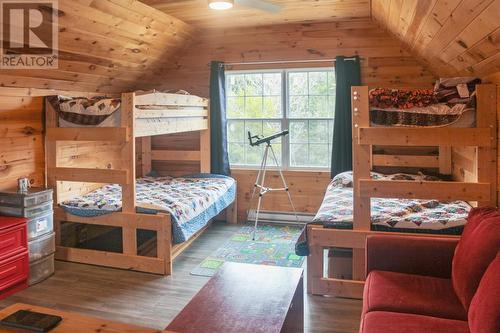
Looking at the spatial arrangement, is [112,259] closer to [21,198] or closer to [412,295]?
[21,198]

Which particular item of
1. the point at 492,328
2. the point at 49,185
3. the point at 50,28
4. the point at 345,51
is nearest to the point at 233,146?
the point at 345,51

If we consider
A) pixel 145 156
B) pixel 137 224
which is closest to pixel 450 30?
pixel 137 224

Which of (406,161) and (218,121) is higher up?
(218,121)

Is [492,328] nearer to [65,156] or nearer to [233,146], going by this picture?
[65,156]

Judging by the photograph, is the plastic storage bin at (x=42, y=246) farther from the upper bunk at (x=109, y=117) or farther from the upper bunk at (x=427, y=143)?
the upper bunk at (x=427, y=143)

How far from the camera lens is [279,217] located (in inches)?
207

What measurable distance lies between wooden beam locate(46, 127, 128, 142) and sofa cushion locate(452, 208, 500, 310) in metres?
2.62

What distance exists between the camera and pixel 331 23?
4.79m

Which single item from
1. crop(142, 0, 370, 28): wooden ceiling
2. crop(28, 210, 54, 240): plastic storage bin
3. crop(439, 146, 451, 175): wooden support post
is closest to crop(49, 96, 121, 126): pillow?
crop(28, 210, 54, 240): plastic storage bin

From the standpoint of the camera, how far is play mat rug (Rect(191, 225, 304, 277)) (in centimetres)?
383

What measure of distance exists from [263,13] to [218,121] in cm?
140

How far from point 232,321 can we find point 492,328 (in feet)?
3.34

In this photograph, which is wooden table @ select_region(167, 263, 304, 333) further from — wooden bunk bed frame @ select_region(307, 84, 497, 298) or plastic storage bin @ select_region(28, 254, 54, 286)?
plastic storage bin @ select_region(28, 254, 54, 286)

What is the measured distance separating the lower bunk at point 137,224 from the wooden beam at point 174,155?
79 centimetres
